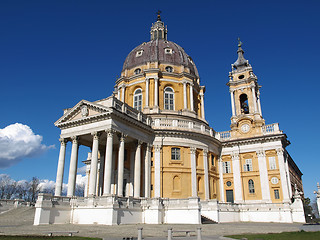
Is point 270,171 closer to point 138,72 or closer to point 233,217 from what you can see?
point 233,217

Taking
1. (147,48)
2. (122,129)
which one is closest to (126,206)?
(122,129)

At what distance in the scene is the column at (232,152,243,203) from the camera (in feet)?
122

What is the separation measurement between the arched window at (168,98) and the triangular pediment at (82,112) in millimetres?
13922

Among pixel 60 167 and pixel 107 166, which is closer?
pixel 107 166

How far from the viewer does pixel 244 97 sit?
4528 centimetres

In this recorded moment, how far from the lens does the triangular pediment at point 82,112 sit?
2744 cm

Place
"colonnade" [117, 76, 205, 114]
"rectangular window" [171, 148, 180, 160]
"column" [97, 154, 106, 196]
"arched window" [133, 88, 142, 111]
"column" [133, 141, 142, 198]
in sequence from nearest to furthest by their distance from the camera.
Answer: "column" [133, 141, 142, 198], "column" [97, 154, 106, 196], "rectangular window" [171, 148, 180, 160], "colonnade" [117, 76, 205, 114], "arched window" [133, 88, 142, 111]

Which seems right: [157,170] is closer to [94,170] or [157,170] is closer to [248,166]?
[94,170]

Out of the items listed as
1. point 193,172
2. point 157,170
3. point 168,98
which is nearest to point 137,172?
point 157,170

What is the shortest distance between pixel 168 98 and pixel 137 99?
439cm

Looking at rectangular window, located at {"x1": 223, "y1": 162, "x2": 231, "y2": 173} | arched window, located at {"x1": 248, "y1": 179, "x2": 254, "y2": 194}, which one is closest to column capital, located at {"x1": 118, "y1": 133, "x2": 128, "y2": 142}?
rectangular window, located at {"x1": 223, "y1": 162, "x2": 231, "y2": 173}

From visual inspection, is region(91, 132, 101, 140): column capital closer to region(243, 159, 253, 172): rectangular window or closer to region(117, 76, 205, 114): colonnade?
region(117, 76, 205, 114): colonnade

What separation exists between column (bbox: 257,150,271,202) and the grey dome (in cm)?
1607

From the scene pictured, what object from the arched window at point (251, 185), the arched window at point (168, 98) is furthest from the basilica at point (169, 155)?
the arched window at point (168, 98)
